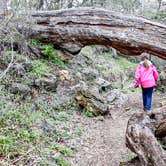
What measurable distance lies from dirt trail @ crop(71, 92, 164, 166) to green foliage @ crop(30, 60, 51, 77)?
1.87 m

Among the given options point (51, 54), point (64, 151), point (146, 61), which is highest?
point (146, 61)

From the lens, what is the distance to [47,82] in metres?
8.77

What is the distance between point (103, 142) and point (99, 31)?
3328 mm

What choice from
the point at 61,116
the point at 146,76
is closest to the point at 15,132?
the point at 61,116

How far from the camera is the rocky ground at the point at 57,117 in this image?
18.5ft

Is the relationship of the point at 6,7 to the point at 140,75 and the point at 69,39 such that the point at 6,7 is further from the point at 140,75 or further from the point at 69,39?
the point at 140,75

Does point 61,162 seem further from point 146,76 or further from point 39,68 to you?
point 146,76

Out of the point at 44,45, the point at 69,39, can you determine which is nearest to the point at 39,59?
the point at 44,45

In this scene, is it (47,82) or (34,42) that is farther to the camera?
(34,42)

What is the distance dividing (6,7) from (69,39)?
2877mm

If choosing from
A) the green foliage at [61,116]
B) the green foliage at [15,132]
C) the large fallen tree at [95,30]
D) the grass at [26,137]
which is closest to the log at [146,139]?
the grass at [26,137]

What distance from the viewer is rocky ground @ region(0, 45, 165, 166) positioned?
18.5ft

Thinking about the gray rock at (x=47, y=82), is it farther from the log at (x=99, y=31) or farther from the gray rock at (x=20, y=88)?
the log at (x=99, y=31)

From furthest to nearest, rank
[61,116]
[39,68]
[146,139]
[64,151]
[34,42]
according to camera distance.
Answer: [34,42]
[39,68]
[61,116]
[64,151]
[146,139]
